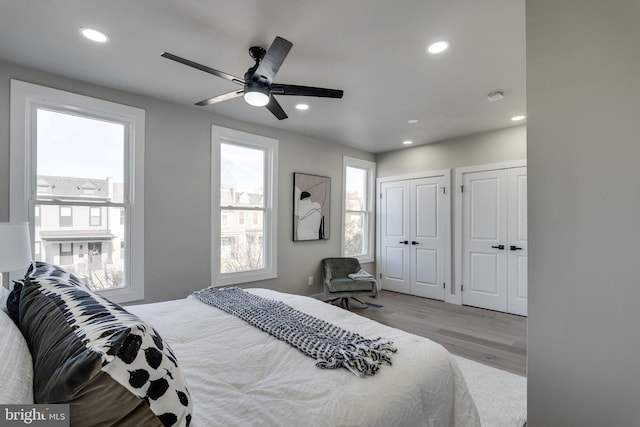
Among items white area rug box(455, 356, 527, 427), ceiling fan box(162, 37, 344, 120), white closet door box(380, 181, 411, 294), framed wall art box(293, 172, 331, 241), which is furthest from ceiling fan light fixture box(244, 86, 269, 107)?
white closet door box(380, 181, 411, 294)

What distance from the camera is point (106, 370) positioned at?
704 millimetres

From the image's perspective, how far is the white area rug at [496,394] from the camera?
1.99m

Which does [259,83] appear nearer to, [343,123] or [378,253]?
[343,123]

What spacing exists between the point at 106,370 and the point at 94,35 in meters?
2.42

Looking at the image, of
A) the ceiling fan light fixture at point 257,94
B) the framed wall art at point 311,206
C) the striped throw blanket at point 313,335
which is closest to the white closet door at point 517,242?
the framed wall art at point 311,206

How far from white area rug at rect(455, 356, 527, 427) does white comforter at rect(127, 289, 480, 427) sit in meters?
0.86

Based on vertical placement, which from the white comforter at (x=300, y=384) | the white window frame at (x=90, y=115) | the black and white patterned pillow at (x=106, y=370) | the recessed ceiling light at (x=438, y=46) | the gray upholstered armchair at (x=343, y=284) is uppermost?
the recessed ceiling light at (x=438, y=46)

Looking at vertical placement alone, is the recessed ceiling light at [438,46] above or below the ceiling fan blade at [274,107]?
above

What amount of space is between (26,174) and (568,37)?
376cm

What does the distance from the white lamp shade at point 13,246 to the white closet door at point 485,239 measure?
4.97 meters

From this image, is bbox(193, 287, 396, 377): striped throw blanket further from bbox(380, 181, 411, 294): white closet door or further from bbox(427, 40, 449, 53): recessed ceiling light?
bbox(380, 181, 411, 294): white closet door

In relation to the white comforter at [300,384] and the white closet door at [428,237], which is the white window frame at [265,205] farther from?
the white closet door at [428,237]

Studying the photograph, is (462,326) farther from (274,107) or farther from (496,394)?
(274,107)

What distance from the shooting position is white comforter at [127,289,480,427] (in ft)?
3.32
